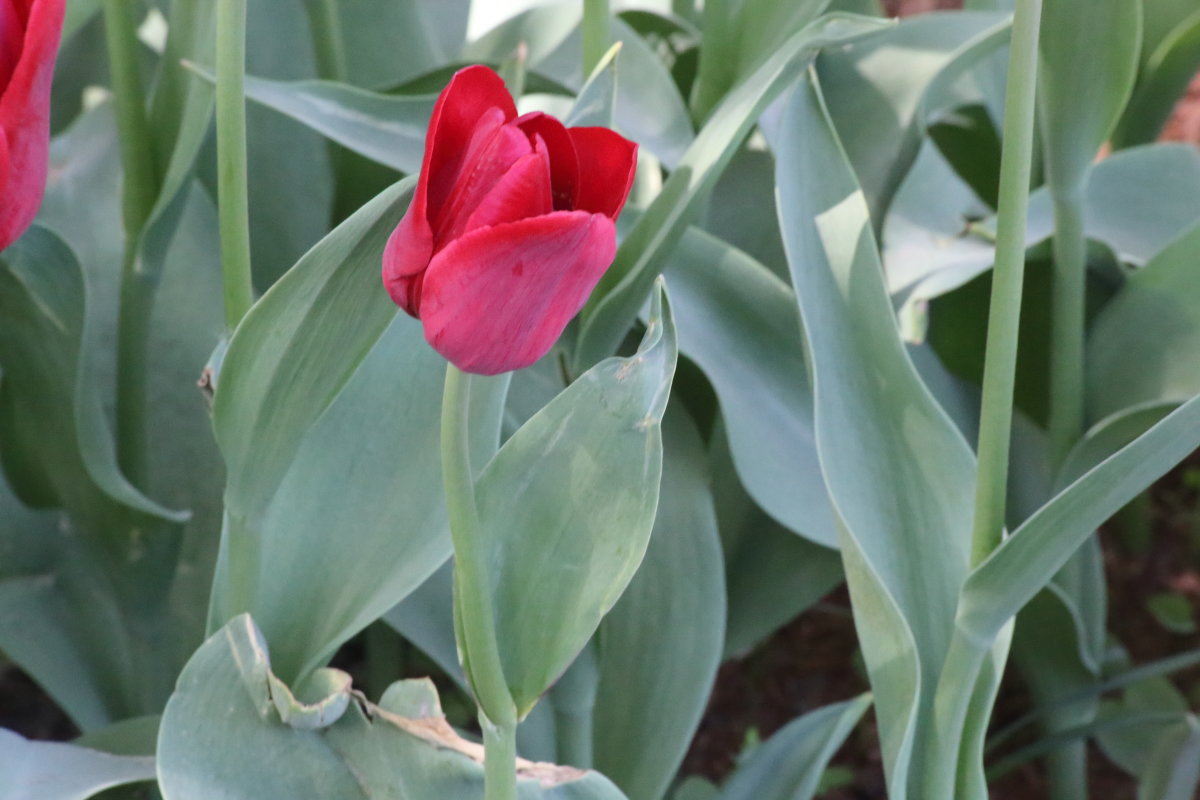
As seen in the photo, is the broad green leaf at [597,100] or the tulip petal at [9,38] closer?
the tulip petal at [9,38]

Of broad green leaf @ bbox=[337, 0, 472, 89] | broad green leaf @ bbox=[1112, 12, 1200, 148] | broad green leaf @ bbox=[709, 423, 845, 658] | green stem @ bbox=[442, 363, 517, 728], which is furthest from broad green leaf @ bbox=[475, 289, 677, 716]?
broad green leaf @ bbox=[1112, 12, 1200, 148]

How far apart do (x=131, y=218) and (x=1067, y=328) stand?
52 centimetres

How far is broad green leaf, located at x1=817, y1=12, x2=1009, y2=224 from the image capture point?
710 mm

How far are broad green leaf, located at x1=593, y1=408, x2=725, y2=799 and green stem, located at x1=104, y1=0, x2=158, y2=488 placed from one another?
29cm

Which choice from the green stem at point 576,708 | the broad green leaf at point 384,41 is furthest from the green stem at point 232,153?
the broad green leaf at point 384,41

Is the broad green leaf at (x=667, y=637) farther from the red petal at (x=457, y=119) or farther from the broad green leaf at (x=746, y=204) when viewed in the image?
the red petal at (x=457, y=119)

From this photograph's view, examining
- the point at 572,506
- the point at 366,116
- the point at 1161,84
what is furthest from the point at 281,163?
the point at 1161,84

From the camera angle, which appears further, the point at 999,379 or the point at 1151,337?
the point at 1151,337

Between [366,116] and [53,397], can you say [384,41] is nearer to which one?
[366,116]

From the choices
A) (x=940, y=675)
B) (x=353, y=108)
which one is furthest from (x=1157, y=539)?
(x=353, y=108)

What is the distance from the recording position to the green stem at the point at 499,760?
386 mm

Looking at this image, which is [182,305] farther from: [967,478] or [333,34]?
[967,478]

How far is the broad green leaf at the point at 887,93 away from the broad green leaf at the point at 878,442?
167 mm

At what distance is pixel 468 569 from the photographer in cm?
36
